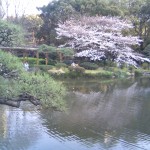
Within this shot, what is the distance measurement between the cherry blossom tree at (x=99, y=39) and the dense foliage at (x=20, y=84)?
20.8 metres

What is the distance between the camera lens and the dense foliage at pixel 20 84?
728 cm

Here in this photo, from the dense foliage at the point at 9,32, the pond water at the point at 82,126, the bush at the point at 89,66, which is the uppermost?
the dense foliage at the point at 9,32

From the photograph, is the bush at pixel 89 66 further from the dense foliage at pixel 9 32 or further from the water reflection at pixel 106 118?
the dense foliage at pixel 9 32

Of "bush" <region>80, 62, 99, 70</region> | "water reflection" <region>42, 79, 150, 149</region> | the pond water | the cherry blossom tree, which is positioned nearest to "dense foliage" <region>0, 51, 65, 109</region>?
the pond water

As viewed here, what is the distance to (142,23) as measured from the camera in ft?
111

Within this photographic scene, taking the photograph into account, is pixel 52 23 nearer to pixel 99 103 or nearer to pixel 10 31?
pixel 99 103

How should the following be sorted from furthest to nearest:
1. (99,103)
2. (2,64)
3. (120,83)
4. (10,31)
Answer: (120,83)
(99,103)
(10,31)
(2,64)

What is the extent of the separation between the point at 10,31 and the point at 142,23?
2547 cm

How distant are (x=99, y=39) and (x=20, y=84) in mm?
22350

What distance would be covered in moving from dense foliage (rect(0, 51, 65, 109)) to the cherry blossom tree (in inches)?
817

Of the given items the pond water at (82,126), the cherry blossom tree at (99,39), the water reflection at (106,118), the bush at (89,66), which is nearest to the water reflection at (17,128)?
the pond water at (82,126)

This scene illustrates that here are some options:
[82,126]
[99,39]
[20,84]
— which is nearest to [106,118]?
[82,126]

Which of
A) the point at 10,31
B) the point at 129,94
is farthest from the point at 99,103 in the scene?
the point at 10,31

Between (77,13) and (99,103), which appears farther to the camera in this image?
(77,13)
